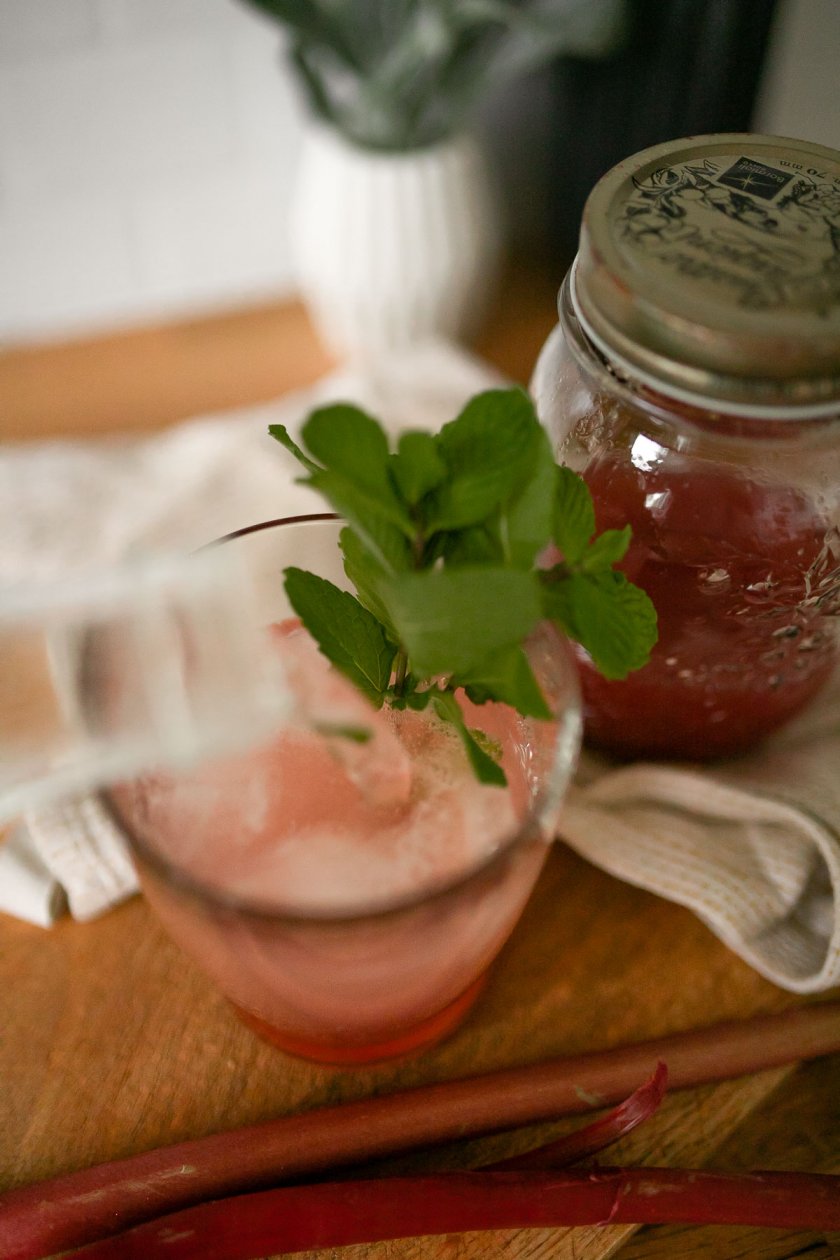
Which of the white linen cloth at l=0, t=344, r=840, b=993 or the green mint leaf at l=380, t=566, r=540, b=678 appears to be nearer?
the green mint leaf at l=380, t=566, r=540, b=678

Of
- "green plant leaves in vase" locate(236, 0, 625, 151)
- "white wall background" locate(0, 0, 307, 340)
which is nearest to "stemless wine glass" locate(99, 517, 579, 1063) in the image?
"green plant leaves in vase" locate(236, 0, 625, 151)

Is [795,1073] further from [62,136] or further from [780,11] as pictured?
[62,136]

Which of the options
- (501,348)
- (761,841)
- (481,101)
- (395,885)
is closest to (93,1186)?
(395,885)

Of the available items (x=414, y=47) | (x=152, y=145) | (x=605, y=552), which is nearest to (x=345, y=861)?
(x=605, y=552)

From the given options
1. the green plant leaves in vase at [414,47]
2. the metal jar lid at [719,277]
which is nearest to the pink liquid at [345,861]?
the metal jar lid at [719,277]

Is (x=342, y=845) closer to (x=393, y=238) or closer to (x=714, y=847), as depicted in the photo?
(x=714, y=847)

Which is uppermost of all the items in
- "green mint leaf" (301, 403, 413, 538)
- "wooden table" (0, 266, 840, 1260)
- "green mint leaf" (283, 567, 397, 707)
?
"green mint leaf" (301, 403, 413, 538)

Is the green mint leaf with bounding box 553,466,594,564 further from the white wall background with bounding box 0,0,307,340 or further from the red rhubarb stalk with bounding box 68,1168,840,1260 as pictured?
the white wall background with bounding box 0,0,307,340
